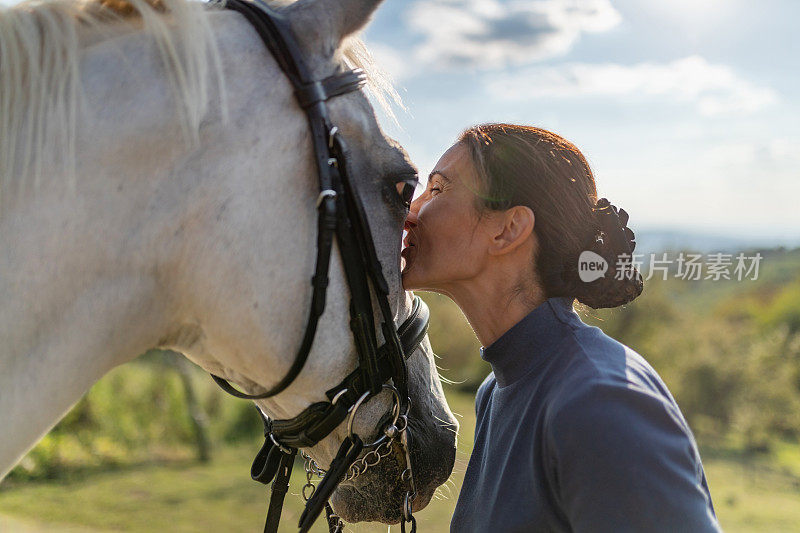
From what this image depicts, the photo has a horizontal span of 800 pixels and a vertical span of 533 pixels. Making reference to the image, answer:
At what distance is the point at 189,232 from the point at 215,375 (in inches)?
16.6

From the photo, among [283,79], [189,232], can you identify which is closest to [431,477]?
[189,232]

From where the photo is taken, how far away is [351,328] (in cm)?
140

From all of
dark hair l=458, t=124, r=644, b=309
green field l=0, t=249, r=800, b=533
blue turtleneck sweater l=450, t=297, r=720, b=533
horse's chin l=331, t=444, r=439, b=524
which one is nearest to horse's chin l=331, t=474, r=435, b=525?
horse's chin l=331, t=444, r=439, b=524

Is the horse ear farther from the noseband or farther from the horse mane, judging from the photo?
the horse mane

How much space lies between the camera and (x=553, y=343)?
1569 millimetres

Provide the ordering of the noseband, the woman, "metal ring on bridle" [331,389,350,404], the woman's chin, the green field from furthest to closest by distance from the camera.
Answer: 1. the green field
2. the woman's chin
3. "metal ring on bridle" [331,389,350,404]
4. the noseband
5. the woman

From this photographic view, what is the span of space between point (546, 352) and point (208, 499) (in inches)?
227

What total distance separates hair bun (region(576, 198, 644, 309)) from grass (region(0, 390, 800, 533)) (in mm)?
3567

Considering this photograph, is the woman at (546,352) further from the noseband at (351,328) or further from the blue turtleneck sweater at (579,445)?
the noseband at (351,328)

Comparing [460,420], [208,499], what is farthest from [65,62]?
[208,499]

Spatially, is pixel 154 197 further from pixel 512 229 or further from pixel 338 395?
pixel 512 229

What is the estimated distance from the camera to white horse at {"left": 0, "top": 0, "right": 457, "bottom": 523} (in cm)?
110

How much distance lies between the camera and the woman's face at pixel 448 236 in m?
1.71

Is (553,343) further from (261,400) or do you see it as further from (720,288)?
(720,288)
